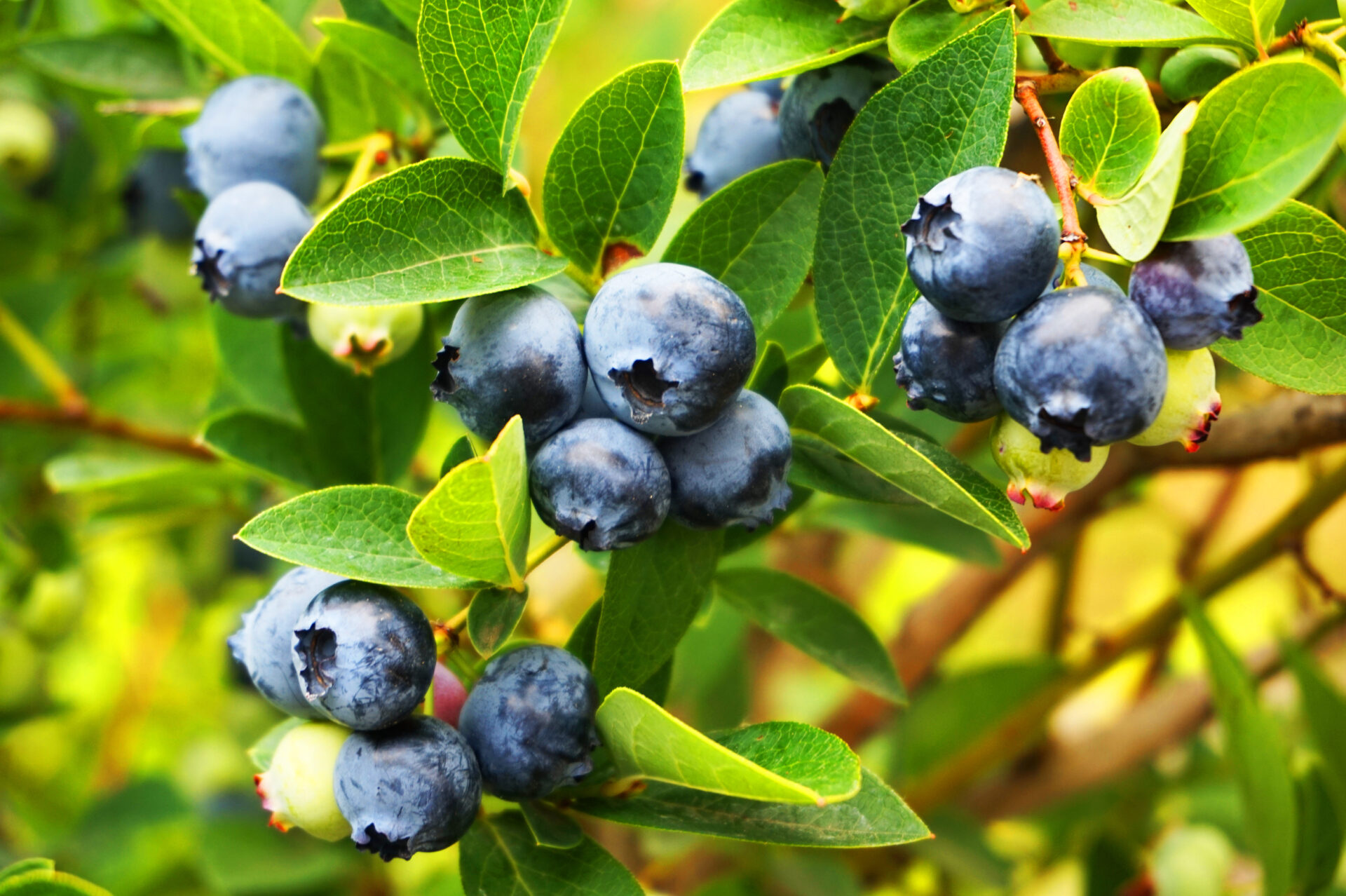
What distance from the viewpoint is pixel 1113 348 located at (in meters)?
0.50

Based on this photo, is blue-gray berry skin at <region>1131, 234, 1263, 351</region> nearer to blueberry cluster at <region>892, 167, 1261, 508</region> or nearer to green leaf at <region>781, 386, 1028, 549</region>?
blueberry cluster at <region>892, 167, 1261, 508</region>

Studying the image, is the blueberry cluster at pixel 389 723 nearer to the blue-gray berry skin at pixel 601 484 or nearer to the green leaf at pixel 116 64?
the blue-gray berry skin at pixel 601 484

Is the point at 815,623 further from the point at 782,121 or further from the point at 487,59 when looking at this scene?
the point at 487,59

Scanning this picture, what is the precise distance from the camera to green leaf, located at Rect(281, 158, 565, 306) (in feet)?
1.83

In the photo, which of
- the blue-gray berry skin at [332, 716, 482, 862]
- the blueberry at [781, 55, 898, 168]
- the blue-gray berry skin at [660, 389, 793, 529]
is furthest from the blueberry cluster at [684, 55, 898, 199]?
the blue-gray berry skin at [332, 716, 482, 862]

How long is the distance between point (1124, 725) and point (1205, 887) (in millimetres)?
422

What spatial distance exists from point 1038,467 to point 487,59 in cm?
37

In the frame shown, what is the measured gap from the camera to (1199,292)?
1.75ft

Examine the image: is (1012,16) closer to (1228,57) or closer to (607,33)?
(1228,57)

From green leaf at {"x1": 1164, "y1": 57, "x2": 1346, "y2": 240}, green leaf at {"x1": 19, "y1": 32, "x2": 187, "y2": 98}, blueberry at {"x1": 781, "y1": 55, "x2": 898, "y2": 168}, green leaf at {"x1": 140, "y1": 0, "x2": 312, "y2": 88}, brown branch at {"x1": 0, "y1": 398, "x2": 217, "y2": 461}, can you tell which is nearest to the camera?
green leaf at {"x1": 1164, "y1": 57, "x2": 1346, "y2": 240}

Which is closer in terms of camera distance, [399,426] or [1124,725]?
[399,426]

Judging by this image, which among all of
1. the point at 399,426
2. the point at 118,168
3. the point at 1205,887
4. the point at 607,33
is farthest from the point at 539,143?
the point at 1205,887

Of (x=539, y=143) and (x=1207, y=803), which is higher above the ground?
(x=539, y=143)

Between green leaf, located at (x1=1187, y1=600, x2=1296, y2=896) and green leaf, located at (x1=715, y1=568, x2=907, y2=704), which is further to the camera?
green leaf, located at (x1=1187, y1=600, x2=1296, y2=896)
